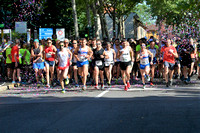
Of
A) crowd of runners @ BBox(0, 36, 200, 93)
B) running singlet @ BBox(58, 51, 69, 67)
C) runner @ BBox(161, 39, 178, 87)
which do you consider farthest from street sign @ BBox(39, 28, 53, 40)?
running singlet @ BBox(58, 51, 69, 67)

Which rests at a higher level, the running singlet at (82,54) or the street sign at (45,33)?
the street sign at (45,33)

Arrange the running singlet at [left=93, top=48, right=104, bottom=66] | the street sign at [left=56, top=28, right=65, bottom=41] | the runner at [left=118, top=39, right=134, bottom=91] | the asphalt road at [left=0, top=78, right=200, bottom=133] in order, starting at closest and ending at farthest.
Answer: the asphalt road at [left=0, top=78, right=200, bottom=133], the runner at [left=118, top=39, right=134, bottom=91], the running singlet at [left=93, top=48, right=104, bottom=66], the street sign at [left=56, top=28, right=65, bottom=41]

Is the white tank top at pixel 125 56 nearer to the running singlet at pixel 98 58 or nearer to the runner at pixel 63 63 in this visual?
the running singlet at pixel 98 58

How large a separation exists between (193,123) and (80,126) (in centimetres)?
208

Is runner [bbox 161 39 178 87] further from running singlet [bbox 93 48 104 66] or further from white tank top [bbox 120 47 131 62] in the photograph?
running singlet [bbox 93 48 104 66]

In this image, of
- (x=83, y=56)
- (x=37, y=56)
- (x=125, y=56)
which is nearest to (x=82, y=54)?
(x=83, y=56)

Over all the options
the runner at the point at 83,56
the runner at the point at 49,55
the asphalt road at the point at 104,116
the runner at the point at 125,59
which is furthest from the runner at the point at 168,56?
the runner at the point at 49,55

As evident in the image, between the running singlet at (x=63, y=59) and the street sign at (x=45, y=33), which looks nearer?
the running singlet at (x=63, y=59)

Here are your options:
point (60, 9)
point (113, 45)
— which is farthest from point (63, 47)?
point (60, 9)

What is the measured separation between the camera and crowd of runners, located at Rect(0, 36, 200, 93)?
15039mm

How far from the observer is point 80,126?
7371 mm

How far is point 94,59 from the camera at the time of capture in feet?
51.2

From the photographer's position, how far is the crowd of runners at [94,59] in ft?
49.3

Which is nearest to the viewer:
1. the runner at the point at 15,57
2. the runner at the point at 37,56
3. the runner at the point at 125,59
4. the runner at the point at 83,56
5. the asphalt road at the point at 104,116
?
the asphalt road at the point at 104,116
